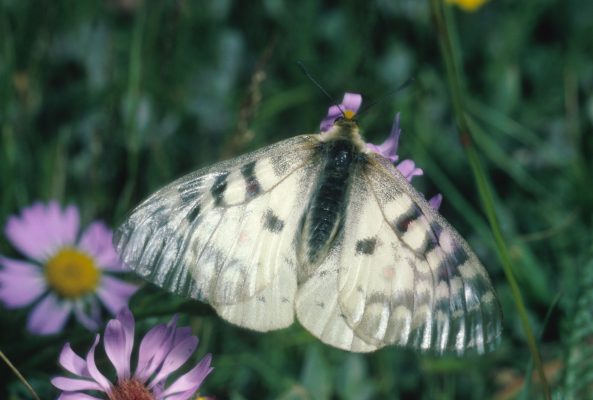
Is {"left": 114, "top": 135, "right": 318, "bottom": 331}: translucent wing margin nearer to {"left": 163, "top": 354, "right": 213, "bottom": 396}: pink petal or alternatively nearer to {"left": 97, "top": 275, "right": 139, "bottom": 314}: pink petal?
{"left": 163, "top": 354, "right": 213, "bottom": 396}: pink petal

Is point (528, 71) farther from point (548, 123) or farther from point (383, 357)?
point (383, 357)

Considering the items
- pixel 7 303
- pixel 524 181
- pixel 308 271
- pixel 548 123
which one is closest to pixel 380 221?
pixel 308 271

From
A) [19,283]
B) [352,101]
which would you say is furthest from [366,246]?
[19,283]

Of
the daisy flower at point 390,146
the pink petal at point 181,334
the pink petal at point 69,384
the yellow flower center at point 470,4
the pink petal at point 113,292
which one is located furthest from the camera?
the yellow flower center at point 470,4

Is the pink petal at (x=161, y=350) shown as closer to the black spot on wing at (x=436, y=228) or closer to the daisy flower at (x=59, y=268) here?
the black spot on wing at (x=436, y=228)

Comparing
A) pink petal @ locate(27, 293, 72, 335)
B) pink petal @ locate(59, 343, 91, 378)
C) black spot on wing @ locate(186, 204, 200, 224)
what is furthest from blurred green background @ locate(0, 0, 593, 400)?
pink petal @ locate(59, 343, 91, 378)

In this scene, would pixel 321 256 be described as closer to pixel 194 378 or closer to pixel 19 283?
pixel 194 378

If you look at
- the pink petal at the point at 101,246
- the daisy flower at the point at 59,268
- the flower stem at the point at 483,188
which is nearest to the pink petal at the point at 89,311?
the daisy flower at the point at 59,268
